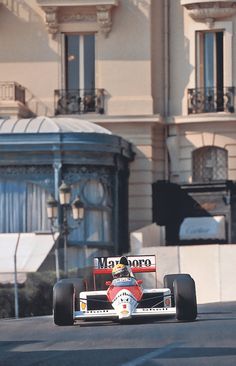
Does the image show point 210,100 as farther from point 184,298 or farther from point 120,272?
point 184,298

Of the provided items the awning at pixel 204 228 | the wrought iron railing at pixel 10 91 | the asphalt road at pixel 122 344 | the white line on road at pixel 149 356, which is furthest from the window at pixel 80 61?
the white line on road at pixel 149 356

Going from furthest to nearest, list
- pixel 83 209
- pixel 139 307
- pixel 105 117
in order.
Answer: pixel 105 117 < pixel 83 209 < pixel 139 307

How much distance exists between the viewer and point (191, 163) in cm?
4806

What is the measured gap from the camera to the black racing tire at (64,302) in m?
24.3

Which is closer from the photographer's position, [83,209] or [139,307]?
[139,307]

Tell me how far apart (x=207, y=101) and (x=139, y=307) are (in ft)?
77.3

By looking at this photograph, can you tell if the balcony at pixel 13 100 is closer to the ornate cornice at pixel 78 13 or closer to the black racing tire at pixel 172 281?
the ornate cornice at pixel 78 13

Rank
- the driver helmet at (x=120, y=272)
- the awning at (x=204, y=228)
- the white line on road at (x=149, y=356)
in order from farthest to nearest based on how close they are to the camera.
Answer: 1. the awning at (x=204, y=228)
2. the driver helmet at (x=120, y=272)
3. the white line on road at (x=149, y=356)

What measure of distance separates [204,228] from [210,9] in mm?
6421

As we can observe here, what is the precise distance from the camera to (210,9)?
47188 mm

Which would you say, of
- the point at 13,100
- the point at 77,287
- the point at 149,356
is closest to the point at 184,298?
the point at 77,287

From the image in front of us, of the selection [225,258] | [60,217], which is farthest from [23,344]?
[60,217]

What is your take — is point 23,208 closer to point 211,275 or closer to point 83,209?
point 83,209

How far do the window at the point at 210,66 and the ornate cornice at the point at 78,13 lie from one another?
2825 mm
